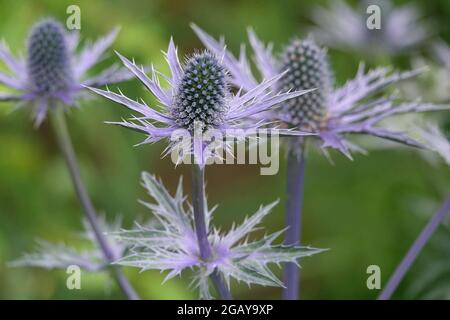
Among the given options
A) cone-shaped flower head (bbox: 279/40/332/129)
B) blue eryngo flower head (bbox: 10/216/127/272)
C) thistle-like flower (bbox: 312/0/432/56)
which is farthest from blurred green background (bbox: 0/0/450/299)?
cone-shaped flower head (bbox: 279/40/332/129)

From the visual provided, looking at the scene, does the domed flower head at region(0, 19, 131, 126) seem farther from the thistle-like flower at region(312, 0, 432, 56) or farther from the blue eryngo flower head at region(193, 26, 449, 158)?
the thistle-like flower at region(312, 0, 432, 56)

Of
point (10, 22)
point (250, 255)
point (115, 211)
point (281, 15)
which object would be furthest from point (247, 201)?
point (250, 255)

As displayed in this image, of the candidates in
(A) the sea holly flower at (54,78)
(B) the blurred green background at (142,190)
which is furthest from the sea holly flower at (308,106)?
(B) the blurred green background at (142,190)

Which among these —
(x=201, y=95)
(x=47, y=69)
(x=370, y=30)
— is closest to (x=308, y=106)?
(x=201, y=95)

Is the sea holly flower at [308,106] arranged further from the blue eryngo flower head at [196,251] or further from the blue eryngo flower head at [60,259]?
the blue eryngo flower head at [60,259]
